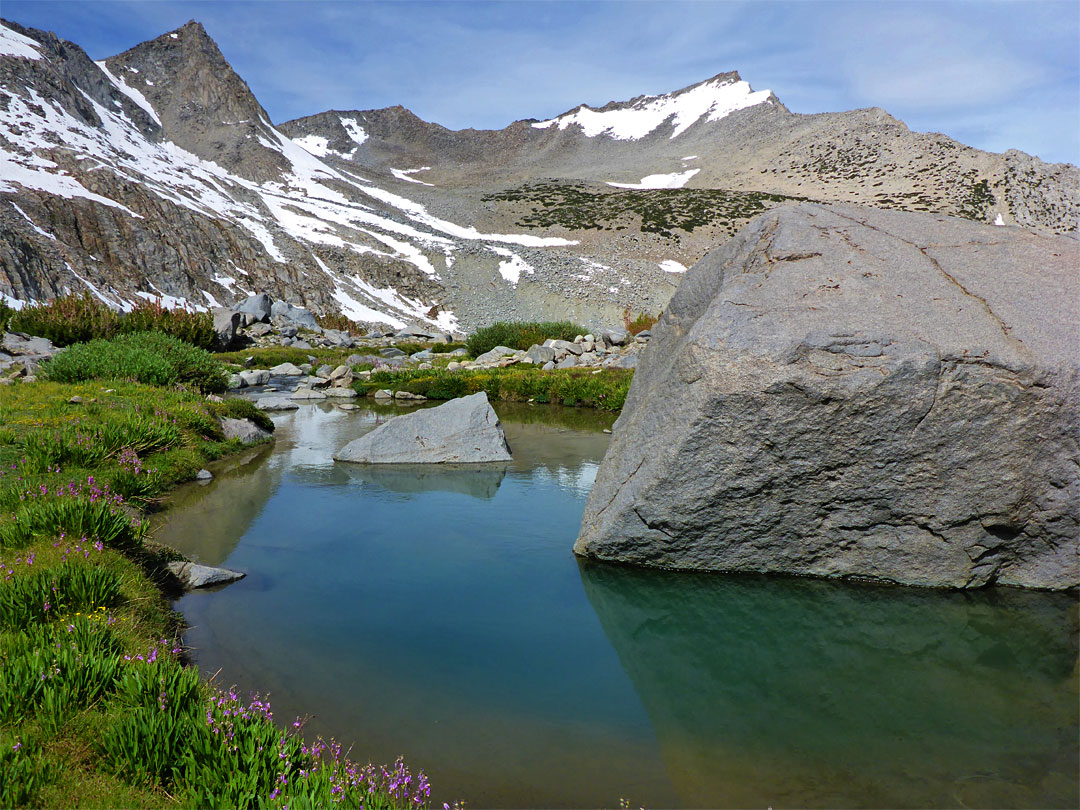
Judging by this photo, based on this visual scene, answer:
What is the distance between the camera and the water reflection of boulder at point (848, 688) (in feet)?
12.1

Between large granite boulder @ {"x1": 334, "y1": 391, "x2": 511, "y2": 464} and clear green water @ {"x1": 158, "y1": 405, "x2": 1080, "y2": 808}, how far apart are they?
150 inches

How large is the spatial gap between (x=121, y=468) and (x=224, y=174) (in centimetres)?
10869

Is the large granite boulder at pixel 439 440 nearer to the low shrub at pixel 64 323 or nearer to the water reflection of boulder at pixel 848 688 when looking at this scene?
the water reflection of boulder at pixel 848 688

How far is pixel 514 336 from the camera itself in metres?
33.8

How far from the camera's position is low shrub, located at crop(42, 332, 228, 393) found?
14789mm

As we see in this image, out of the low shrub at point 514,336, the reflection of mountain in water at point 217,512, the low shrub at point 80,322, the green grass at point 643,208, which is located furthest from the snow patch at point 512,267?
the reflection of mountain in water at point 217,512

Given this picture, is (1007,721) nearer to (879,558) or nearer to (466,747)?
(879,558)

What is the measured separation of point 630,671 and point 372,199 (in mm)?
115548

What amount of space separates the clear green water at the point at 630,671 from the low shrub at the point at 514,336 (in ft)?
83.8

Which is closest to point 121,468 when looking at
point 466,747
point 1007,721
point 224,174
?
point 466,747

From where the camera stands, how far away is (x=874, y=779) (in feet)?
12.1

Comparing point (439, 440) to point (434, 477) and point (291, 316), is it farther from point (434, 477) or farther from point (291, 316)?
point (291, 316)

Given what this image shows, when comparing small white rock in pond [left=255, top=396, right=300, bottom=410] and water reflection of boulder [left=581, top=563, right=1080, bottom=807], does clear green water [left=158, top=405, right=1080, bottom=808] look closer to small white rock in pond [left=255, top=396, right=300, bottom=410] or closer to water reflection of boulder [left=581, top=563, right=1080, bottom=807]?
water reflection of boulder [left=581, top=563, right=1080, bottom=807]

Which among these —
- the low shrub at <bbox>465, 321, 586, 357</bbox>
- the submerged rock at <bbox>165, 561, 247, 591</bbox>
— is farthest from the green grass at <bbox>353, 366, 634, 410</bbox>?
the submerged rock at <bbox>165, 561, 247, 591</bbox>
